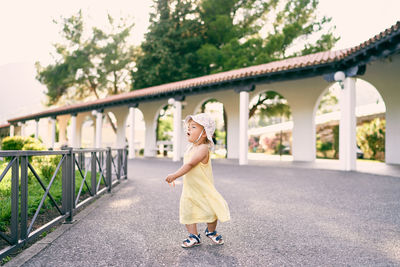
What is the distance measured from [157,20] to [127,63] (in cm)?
510

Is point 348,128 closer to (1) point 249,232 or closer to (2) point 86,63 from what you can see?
(1) point 249,232

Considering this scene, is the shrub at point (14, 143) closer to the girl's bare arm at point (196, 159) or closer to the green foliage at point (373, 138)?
the girl's bare arm at point (196, 159)

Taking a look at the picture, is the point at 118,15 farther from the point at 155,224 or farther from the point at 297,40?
the point at 155,224

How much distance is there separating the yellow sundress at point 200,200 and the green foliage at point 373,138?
533 inches

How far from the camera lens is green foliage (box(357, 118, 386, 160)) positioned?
519 inches

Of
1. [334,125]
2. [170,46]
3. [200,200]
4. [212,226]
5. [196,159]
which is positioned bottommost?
[212,226]

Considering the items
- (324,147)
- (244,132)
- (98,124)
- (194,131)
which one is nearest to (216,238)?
(194,131)

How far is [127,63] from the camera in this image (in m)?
24.2

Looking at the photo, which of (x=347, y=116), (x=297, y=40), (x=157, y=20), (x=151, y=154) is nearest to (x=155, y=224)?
(x=347, y=116)

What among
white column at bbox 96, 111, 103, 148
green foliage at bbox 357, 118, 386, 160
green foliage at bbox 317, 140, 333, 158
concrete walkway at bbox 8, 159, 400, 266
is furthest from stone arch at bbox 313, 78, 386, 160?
white column at bbox 96, 111, 103, 148

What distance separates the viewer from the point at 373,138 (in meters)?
13.8

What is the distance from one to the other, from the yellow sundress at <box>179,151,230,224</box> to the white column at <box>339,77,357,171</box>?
7.12 meters

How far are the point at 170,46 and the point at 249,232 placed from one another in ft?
62.3

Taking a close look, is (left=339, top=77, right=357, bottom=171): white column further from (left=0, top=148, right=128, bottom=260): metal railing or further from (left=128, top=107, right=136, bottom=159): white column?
(left=128, top=107, right=136, bottom=159): white column
